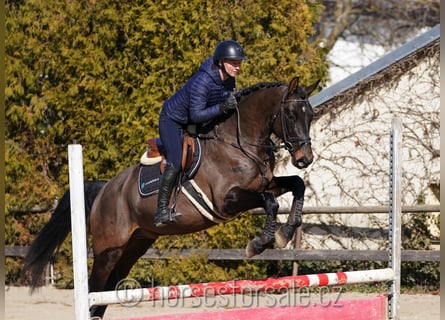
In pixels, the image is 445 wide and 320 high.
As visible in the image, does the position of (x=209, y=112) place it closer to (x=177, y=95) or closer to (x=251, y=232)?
(x=177, y=95)

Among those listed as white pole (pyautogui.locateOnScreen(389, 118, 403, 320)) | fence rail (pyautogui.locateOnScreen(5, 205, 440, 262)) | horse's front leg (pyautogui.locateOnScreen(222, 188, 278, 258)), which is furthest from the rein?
fence rail (pyautogui.locateOnScreen(5, 205, 440, 262))

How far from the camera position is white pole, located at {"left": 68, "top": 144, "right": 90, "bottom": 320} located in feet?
14.9

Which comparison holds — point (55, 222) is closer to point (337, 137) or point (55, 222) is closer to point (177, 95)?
point (177, 95)

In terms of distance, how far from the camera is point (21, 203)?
9.63m

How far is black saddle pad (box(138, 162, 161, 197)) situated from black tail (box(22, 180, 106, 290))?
688 mm

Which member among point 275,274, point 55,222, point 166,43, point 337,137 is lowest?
point 275,274

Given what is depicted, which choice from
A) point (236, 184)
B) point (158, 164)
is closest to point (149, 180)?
point (158, 164)

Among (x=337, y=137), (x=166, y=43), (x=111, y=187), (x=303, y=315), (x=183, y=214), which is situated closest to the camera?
(x=303, y=315)

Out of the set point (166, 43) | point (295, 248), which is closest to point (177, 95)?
point (166, 43)

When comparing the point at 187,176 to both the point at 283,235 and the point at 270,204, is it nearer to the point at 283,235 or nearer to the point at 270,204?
the point at 270,204

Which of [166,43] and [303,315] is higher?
[166,43]

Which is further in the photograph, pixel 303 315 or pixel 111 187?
pixel 111 187

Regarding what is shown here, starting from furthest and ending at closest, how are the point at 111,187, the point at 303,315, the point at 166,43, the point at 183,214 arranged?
1. the point at 166,43
2. the point at 111,187
3. the point at 183,214
4. the point at 303,315

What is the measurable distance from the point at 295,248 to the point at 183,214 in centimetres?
384
